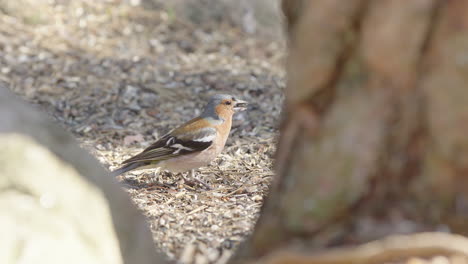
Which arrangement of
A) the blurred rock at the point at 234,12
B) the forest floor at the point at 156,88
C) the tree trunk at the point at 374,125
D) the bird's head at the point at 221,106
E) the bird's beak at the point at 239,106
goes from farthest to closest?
the blurred rock at the point at 234,12
the bird's beak at the point at 239,106
the bird's head at the point at 221,106
the forest floor at the point at 156,88
the tree trunk at the point at 374,125

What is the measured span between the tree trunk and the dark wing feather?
3.25m

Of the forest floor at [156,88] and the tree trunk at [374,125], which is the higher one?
the forest floor at [156,88]

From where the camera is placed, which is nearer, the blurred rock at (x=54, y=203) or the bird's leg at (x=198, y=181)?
the blurred rock at (x=54, y=203)

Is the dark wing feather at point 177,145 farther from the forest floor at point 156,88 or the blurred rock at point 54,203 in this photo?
the blurred rock at point 54,203

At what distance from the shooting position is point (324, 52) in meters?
2.67

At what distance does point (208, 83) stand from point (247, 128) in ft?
3.90

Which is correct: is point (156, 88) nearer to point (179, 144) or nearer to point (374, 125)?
point (179, 144)

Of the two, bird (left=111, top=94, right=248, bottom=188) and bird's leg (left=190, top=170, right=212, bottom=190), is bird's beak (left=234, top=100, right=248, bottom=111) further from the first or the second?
bird's leg (left=190, top=170, right=212, bottom=190)

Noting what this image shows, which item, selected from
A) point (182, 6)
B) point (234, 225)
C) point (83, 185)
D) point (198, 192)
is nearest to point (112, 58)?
point (182, 6)

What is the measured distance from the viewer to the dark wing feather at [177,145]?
19.5 ft

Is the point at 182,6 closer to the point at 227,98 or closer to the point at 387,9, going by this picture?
the point at 227,98

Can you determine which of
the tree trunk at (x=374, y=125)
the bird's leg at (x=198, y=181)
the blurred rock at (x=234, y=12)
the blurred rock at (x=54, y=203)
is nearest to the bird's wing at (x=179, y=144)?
the bird's leg at (x=198, y=181)

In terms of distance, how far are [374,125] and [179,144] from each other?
3.62m

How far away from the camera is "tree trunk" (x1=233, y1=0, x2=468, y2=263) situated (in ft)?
8.21
